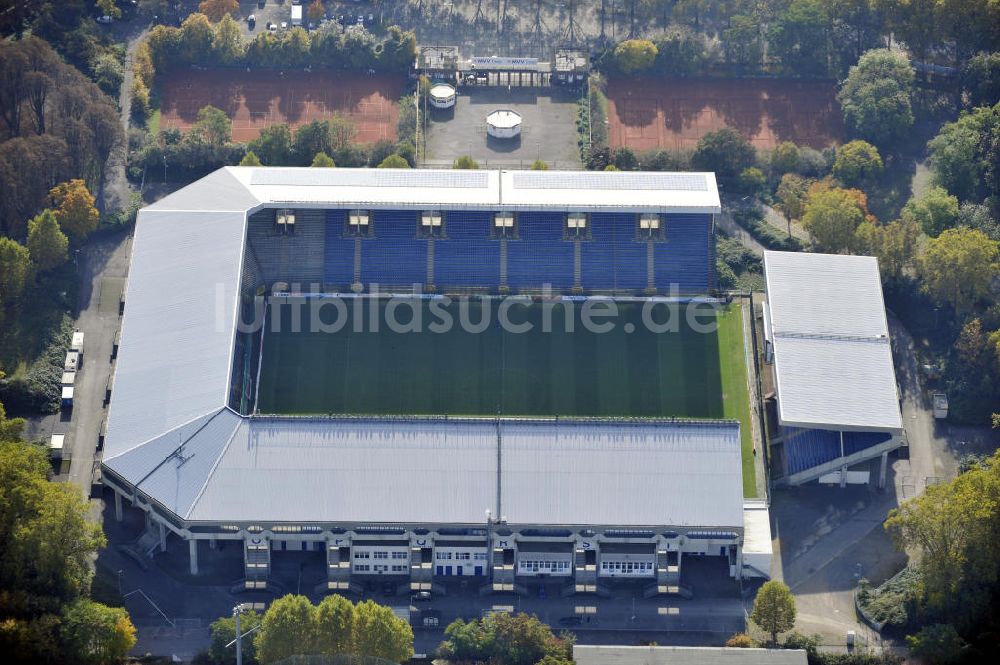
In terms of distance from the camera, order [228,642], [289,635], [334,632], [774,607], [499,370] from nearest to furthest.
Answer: [289,635], [334,632], [228,642], [774,607], [499,370]

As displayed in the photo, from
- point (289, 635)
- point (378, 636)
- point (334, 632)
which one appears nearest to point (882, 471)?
point (378, 636)

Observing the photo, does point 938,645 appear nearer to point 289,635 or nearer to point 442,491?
point 442,491

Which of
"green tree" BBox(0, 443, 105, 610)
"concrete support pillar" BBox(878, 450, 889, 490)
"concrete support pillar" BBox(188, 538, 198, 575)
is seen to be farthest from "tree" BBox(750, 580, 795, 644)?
"green tree" BBox(0, 443, 105, 610)


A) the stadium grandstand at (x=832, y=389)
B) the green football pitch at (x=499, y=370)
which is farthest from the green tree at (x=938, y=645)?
the green football pitch at (x=499, y=370)

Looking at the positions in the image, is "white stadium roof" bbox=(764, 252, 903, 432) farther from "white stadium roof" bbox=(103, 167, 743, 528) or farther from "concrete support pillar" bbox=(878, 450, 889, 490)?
"white stadium roof" bbox=(103, 167, 743, 528)

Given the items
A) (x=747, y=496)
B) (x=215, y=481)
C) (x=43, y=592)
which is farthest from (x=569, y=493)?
(x=43, y=592)

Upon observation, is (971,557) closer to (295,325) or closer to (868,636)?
(868,636)
